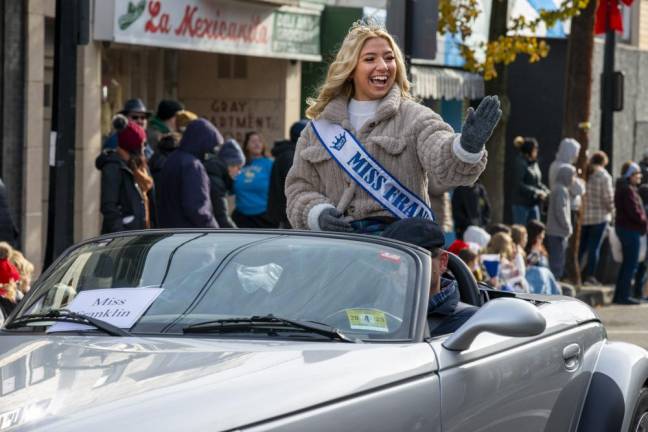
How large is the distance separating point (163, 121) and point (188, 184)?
286 centimetres

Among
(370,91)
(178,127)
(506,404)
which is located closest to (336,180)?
(370,91)

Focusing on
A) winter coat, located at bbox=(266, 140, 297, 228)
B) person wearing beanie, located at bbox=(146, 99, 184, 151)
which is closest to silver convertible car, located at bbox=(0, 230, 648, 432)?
winter coat, located at bbox=(266, 140, 297, 228)

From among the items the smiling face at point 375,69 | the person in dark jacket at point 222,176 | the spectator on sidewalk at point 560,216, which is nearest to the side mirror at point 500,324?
the smiling face at point 375,69

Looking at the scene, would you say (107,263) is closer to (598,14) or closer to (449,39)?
(598,14)

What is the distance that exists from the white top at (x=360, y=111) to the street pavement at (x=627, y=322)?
23.4 feet

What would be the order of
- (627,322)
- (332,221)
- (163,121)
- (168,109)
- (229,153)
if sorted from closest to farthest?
(332,221) < (229,153) < (168,109) < (163,121) < (627,322)

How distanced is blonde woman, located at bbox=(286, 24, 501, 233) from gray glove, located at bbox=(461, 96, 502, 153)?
0.56 feet

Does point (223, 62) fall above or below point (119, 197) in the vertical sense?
above

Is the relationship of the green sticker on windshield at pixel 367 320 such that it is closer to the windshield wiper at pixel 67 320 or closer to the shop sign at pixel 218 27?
the windshield wiper at pixel 67 320

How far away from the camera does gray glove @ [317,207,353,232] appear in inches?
245

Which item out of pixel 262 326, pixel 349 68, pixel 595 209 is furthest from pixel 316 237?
pixel 595 209

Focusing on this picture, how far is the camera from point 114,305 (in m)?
4.91

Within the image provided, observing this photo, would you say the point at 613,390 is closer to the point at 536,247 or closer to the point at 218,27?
the point at 536,247

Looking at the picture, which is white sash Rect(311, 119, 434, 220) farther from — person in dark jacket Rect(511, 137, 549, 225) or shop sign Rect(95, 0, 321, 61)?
person in dark jacket Rect(511, 137, 549, 225)
